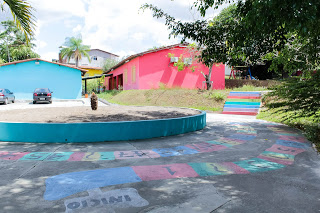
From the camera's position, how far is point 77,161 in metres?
4.95

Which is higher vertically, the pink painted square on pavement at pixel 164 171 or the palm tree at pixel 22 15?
the palm tree at pixel 22 15

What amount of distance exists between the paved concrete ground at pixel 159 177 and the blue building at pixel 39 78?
2091 cm

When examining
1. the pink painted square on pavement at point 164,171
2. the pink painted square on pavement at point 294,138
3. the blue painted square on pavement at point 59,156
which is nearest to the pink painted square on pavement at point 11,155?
the blue painted square on pavement at point 59,156

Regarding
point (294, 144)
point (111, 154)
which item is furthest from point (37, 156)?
point (294, 144)

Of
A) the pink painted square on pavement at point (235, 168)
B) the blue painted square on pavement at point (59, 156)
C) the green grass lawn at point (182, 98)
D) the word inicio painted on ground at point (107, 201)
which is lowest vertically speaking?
the pink painted square on pavement at point (235, 168)

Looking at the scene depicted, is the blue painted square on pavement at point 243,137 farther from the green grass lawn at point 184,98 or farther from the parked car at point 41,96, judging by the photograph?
the parked car at point 41,96

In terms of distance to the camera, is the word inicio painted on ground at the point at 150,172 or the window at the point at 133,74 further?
the window at the point at 133,74

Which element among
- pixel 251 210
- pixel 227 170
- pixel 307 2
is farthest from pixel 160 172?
pixel 307 2

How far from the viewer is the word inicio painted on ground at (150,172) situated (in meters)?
3.67

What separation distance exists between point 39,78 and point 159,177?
2486 centimetres

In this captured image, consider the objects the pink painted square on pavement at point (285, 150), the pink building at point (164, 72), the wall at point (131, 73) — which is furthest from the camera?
the wall at point (131, 73)

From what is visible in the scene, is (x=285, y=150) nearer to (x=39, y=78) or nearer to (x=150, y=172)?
(x=150, y=172)

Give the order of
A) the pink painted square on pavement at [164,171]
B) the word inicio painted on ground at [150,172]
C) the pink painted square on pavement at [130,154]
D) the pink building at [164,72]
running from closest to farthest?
the word inicio painted on ground at [150,172] < the pink painted square on pavement at [164,171] < the pink painted square on pavement at [130,154] < the pink building at [164,72]

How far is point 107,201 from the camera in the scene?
3.20m
